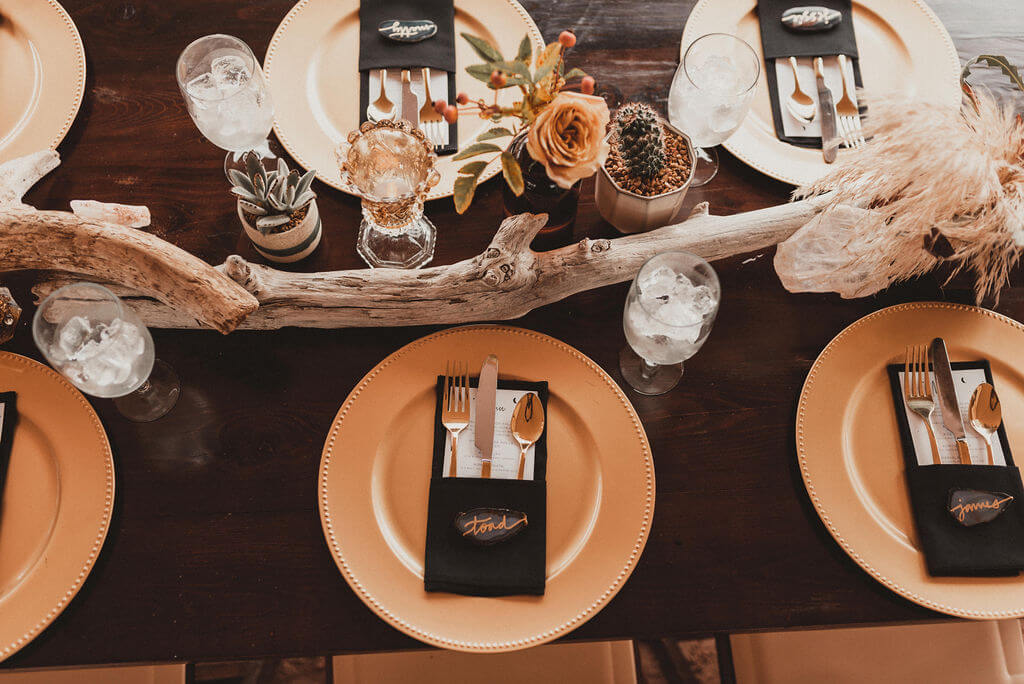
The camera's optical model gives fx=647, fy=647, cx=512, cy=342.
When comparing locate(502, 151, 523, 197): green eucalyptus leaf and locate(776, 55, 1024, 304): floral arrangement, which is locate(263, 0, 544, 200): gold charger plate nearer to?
locate(502, 151, 523, 197): green eucalyptus leaf

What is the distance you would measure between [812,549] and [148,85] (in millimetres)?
1611

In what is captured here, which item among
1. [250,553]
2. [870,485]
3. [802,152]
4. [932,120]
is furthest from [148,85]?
[870,485]

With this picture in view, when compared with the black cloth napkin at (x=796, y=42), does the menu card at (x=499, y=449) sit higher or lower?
lower

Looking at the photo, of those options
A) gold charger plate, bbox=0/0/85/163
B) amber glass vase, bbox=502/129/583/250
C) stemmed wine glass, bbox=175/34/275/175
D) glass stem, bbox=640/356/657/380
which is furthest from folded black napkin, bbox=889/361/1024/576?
gold charger plate, bbox=0/0/85/163

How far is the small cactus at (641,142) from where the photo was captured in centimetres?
112

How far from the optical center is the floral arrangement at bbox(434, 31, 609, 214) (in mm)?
892

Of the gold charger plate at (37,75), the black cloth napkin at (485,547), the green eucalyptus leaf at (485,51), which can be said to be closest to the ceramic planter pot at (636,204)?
the green eucalyptus leaf at (485,51)

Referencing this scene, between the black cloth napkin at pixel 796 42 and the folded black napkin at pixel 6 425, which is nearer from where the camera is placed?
the folded black napkin at pixel 6 425

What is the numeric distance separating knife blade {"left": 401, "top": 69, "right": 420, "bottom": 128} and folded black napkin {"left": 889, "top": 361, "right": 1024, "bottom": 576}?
1.12 m

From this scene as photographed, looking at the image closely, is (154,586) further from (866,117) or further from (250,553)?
(866,117)

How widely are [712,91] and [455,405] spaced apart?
74cm

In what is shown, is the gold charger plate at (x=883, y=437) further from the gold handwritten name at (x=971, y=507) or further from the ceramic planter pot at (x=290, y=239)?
the ceramic planter pot at (x=290, y=239)

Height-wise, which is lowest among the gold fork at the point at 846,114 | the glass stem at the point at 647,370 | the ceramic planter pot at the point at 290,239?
the glass stem at the point at 647,370

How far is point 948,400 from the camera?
1.17 metres
